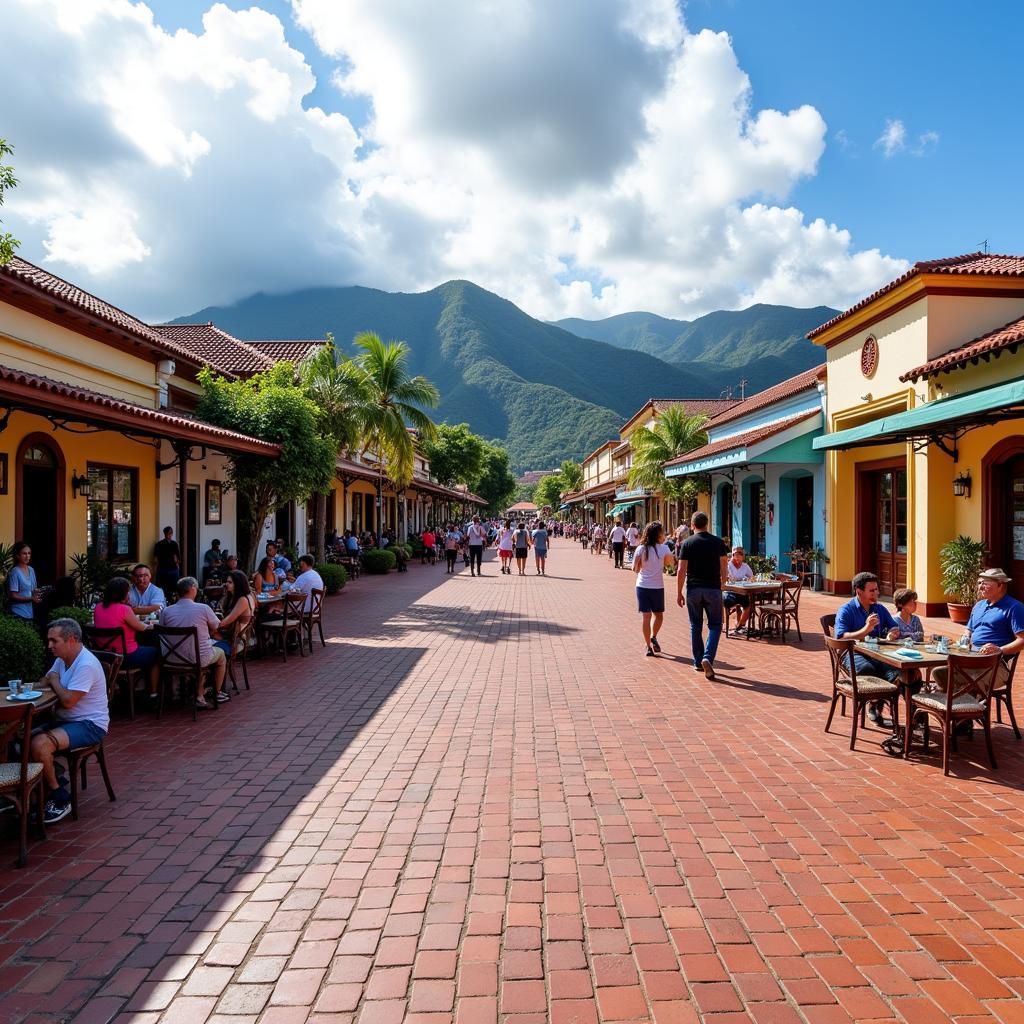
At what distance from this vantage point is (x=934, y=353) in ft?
40.4

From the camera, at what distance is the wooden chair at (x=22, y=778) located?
380cm

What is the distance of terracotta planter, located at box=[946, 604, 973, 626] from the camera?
11.3 meters

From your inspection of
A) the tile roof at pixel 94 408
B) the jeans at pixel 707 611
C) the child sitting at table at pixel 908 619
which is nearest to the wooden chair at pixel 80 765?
the tile roof at pixel 94 408

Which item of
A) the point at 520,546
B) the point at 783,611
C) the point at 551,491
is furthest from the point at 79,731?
the point at 551,491

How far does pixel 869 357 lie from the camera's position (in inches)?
570

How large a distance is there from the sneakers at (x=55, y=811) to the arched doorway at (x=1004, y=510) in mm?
12235

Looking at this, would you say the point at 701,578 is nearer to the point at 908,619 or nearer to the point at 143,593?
the point at 908,619

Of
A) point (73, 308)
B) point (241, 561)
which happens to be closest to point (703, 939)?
point (73, 308)

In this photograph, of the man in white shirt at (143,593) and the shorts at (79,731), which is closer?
the shorts at (79,731)

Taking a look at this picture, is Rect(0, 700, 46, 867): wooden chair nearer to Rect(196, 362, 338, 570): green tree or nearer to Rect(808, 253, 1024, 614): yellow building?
Rect(808, 253, 1024, 614): yellow building

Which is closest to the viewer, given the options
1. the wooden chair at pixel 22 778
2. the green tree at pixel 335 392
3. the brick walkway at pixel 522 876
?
the brick walkway at pixel 522 876

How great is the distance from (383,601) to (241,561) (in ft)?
15.1

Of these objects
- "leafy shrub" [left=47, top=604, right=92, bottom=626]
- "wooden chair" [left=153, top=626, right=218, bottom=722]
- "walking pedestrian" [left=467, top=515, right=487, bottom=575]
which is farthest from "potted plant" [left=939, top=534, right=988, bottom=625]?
"walking pedestrian" [left=467, top=515, right=487, bottom=575]

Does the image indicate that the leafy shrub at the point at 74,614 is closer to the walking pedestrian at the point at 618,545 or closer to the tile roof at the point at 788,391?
the tile roof at the point at 788,391
